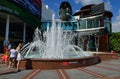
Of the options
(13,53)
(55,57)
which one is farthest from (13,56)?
(55,57)

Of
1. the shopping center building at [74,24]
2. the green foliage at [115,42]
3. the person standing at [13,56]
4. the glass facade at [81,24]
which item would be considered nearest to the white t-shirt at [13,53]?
the person standing at [13,56]

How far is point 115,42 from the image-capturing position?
39.8 meters

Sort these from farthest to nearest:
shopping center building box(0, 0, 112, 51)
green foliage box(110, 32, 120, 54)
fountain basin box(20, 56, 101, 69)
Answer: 1. shopping center building box(0, 0, 112, 51)
2. green foliage box(110, 32, 120, 54)
3. fountain basin box(20, 56, 101, 69)

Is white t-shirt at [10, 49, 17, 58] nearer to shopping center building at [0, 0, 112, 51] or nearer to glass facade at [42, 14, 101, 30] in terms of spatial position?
shopping center building at [0, 0, 112, 51]

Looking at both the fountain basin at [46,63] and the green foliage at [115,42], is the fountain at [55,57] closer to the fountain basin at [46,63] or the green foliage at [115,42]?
the fountain basin at [46,63]

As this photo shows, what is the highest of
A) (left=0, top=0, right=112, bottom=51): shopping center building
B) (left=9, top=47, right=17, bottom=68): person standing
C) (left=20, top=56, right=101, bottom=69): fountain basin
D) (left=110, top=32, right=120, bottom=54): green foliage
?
(left=0, top=0, right=112, bottom=51): shopping center building

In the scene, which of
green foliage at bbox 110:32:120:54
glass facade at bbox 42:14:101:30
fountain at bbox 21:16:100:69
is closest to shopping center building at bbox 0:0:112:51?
glass facade at bbox 42:14:101:30

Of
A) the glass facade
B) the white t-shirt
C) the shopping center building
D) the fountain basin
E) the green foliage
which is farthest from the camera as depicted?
the glass facade

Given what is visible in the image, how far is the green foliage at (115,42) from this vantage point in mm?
38797

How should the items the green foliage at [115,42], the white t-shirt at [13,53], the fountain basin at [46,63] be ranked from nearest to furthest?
the white t-shirt at [13,53] → the fountain basin at [46,63] → the green foliage at [115,42]

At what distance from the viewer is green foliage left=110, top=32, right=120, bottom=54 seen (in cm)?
3880

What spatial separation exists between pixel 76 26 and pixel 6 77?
43.1 meters

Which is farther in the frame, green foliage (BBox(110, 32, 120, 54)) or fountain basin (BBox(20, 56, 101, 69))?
green foliage (BBox(110, 32, 120, 54))

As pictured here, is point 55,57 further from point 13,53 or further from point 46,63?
point 13,53
